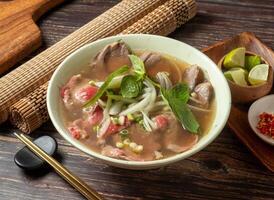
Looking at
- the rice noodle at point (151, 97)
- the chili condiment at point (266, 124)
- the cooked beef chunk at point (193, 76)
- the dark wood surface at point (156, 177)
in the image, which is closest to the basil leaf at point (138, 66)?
the rice noodle at point (151, 97)

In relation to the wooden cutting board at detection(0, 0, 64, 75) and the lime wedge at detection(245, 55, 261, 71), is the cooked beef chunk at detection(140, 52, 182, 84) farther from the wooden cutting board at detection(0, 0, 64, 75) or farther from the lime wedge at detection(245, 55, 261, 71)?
the wooden cutting board at detection(0, 0, 64, 75)

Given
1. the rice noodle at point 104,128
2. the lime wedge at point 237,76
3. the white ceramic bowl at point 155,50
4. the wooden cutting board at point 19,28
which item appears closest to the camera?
the white ceramic bowl at point 155,50

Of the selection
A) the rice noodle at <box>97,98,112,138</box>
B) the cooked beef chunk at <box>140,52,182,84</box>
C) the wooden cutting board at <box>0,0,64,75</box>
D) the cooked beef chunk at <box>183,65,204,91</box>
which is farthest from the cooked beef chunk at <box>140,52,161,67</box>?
the wooden cutting board at <box>0,0,64,75</box>

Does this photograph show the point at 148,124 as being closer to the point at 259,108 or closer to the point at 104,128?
the point at 104,128

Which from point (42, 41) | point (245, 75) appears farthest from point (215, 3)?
point (42, 41)

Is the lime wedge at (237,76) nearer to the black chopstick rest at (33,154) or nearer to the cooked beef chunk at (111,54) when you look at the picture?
the cooked beef chunk at (111,54)

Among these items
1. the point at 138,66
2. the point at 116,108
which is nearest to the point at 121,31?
the point at 138,66
